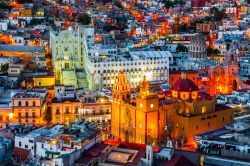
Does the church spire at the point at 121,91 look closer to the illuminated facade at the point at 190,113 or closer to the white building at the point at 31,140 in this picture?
the illuminated facade at the point at 190,113

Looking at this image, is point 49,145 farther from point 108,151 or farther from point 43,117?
point 43,117

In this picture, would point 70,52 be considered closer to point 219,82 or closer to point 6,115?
point 219,82

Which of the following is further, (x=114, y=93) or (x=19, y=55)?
(x=19, y=55)

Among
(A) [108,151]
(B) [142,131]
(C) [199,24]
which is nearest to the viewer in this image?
(A) [108,151]

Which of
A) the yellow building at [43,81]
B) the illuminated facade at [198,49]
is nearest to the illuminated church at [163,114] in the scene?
the yellow building at [43,81]

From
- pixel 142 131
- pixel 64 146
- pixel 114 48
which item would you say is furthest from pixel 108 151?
pixel 114 48
